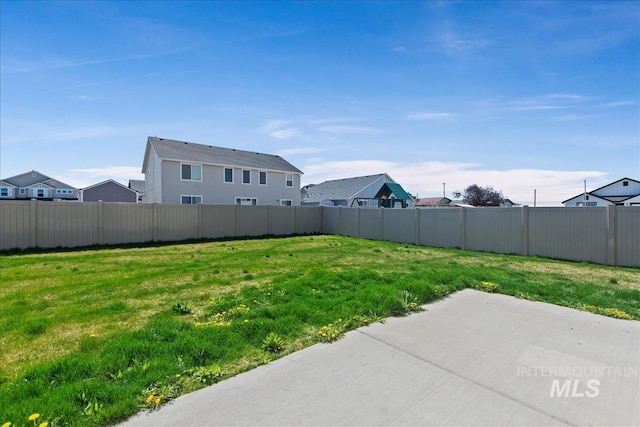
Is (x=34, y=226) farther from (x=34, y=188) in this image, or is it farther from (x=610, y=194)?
(x=610, y=194)

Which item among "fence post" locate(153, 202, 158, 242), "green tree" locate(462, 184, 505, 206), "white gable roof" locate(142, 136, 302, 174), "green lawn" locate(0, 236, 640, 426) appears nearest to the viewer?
"green lawn" locate(0, 236, 640, 426)

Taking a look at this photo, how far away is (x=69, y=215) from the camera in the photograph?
12.8m

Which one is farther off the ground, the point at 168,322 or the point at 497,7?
the point at 497,7

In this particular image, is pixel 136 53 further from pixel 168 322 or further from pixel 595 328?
pixel 595 328

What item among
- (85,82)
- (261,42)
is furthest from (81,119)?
(261,42)

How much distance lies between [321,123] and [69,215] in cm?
1218

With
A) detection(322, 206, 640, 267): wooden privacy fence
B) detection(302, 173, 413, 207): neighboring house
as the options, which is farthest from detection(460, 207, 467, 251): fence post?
detection(302, 173, 413, 207): neighboring house

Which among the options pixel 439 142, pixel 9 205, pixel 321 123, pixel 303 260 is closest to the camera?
pixel 303 260

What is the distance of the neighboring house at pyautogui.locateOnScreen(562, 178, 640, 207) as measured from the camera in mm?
36219

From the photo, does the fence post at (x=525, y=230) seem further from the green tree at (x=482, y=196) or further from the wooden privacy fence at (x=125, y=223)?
the green tree at (x=482, y=196)

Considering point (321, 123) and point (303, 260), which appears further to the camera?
point (321, 123)

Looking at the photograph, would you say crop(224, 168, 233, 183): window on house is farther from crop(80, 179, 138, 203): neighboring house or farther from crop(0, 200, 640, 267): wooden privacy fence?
crop(80, 179, 138, 203): neighboring house

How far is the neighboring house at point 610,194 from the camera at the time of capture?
36219 millimetres

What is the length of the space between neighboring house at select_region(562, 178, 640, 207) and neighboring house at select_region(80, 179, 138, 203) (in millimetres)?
53035
